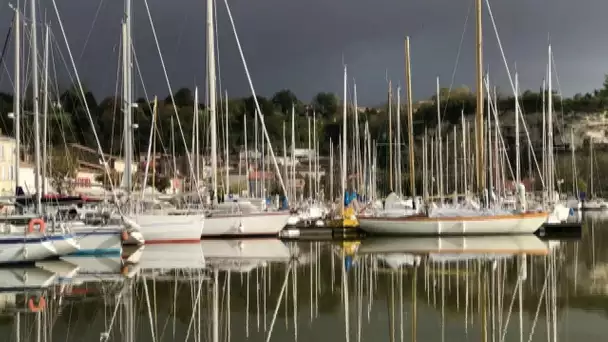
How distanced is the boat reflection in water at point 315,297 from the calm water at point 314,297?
4cm

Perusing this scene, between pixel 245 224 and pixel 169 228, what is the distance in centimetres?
471

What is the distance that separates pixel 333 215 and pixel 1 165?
31574 mm

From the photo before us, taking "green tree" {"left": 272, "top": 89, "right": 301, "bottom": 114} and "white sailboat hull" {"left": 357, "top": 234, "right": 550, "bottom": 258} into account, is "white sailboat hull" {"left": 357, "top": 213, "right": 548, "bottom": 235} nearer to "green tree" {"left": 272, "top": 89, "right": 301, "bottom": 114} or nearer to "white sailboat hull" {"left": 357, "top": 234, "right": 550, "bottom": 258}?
"white sailboat hull" {"left": 357, "top": 234, "right": 550, "bottom": 258}

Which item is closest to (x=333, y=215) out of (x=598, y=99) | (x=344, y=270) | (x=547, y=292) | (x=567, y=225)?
(x=567, y=225)

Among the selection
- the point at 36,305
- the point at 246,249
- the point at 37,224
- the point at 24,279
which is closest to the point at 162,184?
the point at 246,249

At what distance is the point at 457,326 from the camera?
15.2 m

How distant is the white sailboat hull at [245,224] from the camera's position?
37.2 metres

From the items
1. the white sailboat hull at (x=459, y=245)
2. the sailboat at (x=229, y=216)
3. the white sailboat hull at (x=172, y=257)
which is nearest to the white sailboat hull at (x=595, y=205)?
the white sailboat hull at (x=459, y=245)

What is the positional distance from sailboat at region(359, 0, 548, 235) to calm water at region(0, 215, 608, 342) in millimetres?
7783

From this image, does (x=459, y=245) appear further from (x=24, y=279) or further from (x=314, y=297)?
(x=24, y=279)

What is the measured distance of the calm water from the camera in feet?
49.0

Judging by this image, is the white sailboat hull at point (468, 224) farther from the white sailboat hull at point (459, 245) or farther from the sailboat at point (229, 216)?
the sailboat at point (229, 216)

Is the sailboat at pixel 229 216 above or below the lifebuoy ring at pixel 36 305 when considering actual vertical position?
above

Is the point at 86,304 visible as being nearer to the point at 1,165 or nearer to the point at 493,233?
the point at 493,233
